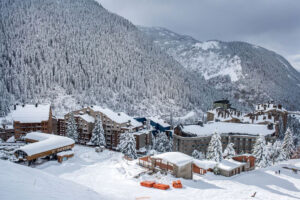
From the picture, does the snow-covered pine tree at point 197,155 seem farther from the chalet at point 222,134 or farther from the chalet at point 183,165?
the chalet at point 183,165

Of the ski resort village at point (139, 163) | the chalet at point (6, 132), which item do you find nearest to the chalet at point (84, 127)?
the ski resort village at point (139, 163)

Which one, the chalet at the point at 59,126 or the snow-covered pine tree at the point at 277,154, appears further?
the chalet at the point at 59,126

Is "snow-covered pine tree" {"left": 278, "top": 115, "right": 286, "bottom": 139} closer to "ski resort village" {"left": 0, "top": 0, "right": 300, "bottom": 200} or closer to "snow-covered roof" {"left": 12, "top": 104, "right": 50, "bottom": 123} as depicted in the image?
"ski resort village" {"left": 0, "top": 0, "right": 300, "bottom": 200}

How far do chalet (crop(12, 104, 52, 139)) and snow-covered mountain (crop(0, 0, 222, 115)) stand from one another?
1947 inches

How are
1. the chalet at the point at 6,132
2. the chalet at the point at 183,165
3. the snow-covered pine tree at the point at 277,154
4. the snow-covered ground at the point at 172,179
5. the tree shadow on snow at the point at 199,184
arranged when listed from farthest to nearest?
the chalet at the point at 6,132 < the snow-covered pine tree at the point at 277,154 < the chalet at the point at 183,165 < the tree shadow on snow at the point at 199,184 < the snow-covered ground at the point at 172,179

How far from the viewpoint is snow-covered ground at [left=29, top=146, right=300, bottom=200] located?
26828mm

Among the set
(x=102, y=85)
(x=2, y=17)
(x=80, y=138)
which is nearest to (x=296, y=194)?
(x=80, y=138)

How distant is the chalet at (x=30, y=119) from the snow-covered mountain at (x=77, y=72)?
49.5 m

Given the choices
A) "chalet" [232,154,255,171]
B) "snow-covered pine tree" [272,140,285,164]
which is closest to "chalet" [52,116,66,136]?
"chalet" [232,154,255,171]

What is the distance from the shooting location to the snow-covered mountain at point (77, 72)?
136m

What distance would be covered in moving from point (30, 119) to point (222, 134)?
191 ft

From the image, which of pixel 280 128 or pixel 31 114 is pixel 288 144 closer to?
pixel 280 128

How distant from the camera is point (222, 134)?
239ft

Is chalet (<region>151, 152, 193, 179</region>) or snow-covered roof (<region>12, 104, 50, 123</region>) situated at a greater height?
snow-covered roof (<region>12, 104, 50, 123</region>)
